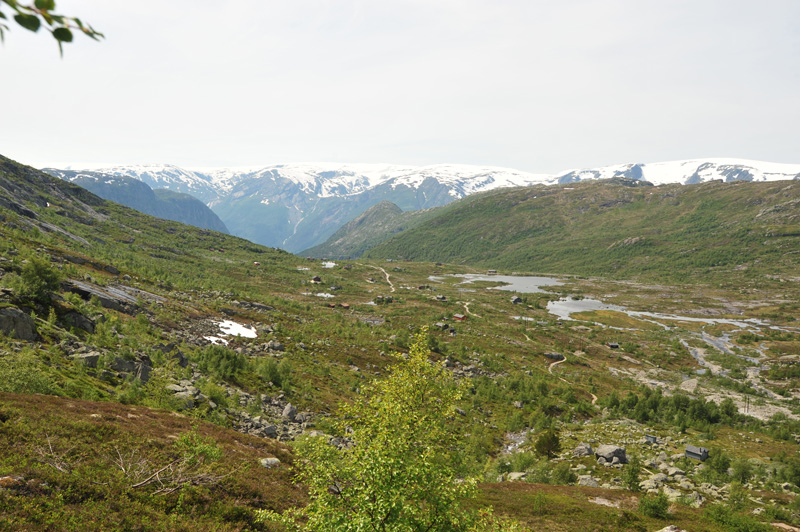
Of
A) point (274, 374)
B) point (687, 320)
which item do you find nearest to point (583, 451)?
point (274, 374)

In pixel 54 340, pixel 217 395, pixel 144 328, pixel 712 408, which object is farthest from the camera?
pixel 712 408

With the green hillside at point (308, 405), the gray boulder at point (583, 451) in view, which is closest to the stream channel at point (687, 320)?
the green hillside at point (308, 405)

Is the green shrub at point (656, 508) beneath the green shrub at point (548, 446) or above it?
above

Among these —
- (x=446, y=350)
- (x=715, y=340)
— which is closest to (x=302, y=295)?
(x=446, y=350)

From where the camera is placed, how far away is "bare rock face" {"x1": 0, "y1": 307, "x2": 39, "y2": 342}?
21453mm

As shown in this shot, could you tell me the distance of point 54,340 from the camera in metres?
23.9

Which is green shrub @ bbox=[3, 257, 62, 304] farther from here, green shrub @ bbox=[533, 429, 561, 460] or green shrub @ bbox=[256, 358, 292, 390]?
green shrub @ bbox=[533, 429, 561, 460]

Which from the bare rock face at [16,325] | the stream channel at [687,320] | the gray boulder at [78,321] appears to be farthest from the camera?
the stream channel at [687,320]

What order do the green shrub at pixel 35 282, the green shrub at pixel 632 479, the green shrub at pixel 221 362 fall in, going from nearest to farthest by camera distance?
the green shrub at pixel 632 479 < the green shrub at pixel 35 282 < the green shrub at pixel 221 362

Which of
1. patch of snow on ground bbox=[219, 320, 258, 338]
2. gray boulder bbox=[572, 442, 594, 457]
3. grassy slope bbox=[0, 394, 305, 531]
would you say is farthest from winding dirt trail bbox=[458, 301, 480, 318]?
grassy slope bbox=[0, 394, 305, 531]

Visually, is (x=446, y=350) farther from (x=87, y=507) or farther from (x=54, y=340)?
(x=87, y=507)

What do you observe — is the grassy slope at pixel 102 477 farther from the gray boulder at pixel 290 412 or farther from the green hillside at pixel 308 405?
the gray boulder at pixel 290 412

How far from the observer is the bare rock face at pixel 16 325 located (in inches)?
845

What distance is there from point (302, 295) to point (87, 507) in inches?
3705
